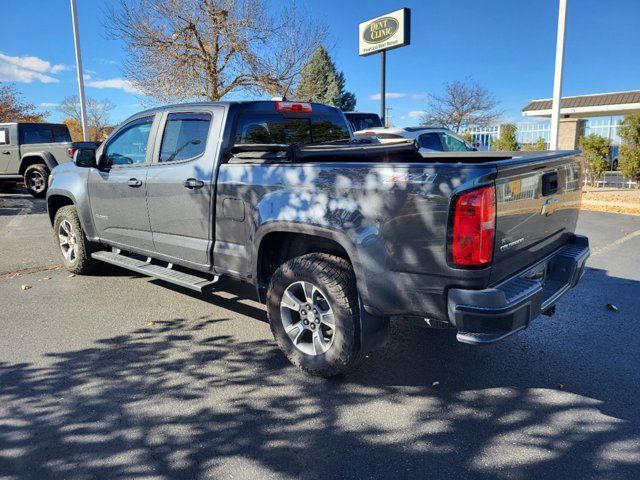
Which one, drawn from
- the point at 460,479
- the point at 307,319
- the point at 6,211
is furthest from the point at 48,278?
the point at 6,211

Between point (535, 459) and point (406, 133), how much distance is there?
8.60m

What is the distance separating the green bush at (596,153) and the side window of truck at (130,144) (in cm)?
1404

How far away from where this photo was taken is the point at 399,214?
2764 millimetres

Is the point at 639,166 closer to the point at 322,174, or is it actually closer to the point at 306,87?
the point at 322,174

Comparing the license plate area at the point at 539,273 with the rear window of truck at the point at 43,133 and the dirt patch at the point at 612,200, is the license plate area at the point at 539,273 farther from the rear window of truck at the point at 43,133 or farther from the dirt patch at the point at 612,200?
the rear window of truck at the point at 43,133

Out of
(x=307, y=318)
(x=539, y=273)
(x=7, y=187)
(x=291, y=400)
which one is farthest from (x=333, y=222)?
(x=7, y=187)

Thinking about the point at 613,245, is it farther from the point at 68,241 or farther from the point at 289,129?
the point at 68,241

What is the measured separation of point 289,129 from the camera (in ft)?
14.8

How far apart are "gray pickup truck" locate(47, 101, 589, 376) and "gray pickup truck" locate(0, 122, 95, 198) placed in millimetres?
9277

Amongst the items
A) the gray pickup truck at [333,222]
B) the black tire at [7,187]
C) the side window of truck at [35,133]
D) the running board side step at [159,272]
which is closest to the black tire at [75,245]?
the running board side step at [159,272]

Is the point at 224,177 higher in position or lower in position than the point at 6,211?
higher

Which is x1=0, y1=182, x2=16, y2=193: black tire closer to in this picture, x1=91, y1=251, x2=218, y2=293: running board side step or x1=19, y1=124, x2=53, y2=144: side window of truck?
x1=19, y1=124, x2=53, y2=144: side window of truck

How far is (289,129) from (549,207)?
2.35 metres

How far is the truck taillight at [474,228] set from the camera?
256 cm
